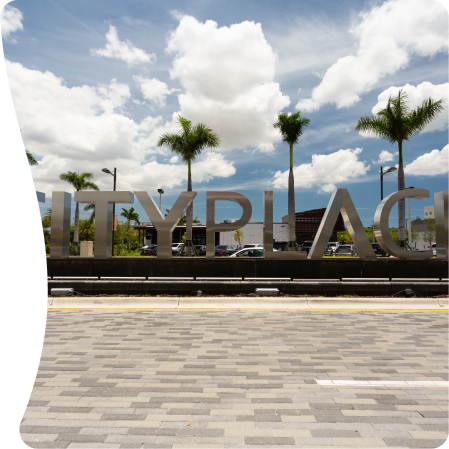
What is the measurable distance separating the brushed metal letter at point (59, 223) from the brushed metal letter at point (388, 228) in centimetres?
1182

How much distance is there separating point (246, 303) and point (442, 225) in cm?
821

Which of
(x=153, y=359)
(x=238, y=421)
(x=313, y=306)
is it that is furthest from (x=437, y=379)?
(x=313, y=306)

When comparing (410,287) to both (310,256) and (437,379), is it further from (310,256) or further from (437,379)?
(437,379)

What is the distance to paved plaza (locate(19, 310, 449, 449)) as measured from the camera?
323 centimetres

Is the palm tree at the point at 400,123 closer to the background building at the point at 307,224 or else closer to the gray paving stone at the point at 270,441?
the gray paving stone at the point at 270,441

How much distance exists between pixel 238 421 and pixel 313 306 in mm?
7583

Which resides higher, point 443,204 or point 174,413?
point 443,204

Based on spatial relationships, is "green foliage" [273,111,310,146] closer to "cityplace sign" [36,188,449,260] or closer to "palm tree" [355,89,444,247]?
"palm tree" [355,89,444,247]

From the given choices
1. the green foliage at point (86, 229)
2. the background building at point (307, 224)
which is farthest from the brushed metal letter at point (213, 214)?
the background building at point (307, 224)

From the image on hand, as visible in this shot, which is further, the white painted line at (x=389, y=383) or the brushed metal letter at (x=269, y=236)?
the brushed metal letter at (x=269, y=236)

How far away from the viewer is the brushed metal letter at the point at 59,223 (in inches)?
497

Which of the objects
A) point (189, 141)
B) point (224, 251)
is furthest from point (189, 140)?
point (224, 251)

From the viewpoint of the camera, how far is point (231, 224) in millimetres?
13148

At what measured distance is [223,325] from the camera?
8.20m
